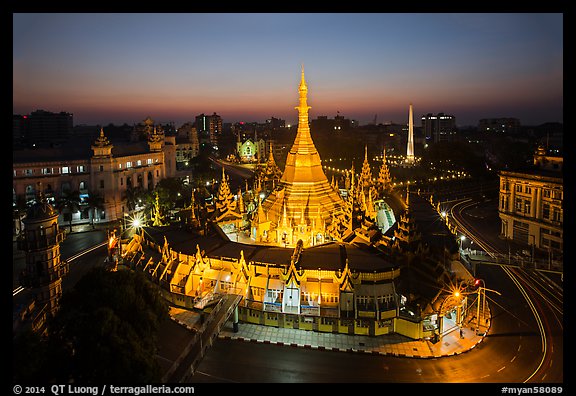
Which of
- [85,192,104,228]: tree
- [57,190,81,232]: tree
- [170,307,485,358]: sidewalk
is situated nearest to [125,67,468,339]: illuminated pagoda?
[170,307,485,358]: sidewalk

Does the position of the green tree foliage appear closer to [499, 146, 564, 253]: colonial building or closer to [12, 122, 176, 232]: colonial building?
[12, 122, 176, 232]: colonial building

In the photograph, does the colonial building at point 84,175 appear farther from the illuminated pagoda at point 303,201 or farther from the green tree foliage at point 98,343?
the green tree foliage at point 98,343

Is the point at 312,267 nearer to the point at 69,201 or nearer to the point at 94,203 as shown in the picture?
the point at 69,201

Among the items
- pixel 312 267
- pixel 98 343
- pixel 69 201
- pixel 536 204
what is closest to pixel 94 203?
pixel 69 201

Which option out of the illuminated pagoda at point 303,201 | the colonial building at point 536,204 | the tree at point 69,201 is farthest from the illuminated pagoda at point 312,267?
the tree at point 69,201

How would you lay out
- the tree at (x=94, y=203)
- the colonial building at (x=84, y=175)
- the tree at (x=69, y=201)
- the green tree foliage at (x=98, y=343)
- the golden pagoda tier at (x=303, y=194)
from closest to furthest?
the green tree foliage at (x=98, y=343) → the golden pagoda tier at (x=303, y=194) → the tree at (x=69, y=201) → the colonial building at (x=84, y=175) → the tree at (x=94, y=203)

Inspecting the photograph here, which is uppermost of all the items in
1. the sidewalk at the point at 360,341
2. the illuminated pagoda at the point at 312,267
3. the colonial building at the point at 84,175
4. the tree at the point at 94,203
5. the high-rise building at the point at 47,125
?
the high-rise building at the point at 47,125

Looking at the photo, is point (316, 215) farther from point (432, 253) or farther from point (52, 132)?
point (52, 132)
